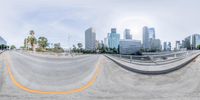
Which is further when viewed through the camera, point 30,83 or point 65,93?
point 30,83

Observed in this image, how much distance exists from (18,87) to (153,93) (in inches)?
286

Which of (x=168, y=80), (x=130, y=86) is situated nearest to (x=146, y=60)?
(x=168, y=80)

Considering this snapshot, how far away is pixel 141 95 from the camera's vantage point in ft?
32.0

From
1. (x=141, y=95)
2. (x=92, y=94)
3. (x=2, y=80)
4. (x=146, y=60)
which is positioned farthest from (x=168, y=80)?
(x=146, y=60)

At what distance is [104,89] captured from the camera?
10875mm

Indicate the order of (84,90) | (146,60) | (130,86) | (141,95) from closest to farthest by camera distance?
(141,95) < (84,90) < (130,86) < (146,60)

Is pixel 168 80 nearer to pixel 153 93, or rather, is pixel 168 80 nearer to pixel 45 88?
pixel 153 93

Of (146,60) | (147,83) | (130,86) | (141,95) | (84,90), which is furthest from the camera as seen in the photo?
(146,60)

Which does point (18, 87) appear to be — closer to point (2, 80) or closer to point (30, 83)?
point (30, 83)

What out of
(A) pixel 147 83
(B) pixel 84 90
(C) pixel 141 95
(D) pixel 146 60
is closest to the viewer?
(C) pixel 141 95

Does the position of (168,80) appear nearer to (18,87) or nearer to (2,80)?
(18,87)

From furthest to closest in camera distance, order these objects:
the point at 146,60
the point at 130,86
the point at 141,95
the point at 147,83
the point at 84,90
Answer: the point at 146,60 → the point at 147,83 → the point at 130,86 → the point at 84,90 → the point at 141,95

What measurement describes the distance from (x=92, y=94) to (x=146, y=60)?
18526 mm

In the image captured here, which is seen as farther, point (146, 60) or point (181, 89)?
point (146, 60)
